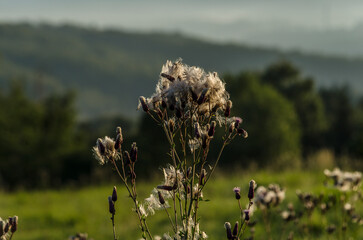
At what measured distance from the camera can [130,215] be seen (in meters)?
12.7

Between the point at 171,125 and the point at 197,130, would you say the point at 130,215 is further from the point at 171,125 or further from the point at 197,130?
the point at 197,130

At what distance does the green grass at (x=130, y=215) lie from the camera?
9.49 meters

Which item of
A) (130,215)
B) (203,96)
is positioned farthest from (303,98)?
(203,96)

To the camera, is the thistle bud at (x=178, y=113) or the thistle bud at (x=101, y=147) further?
the thistle bud at (x=101, y=147)

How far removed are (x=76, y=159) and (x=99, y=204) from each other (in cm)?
5206

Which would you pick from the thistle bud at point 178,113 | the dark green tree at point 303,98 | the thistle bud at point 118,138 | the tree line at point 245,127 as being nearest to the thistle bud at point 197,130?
the thistle bud at point 178,113

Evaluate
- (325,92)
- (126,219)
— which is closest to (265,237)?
(126,219)

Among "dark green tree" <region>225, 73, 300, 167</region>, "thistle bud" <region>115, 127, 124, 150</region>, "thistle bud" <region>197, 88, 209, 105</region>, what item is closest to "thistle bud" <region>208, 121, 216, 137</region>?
"thistle bud" <region>197, 88, 209, 105</region>

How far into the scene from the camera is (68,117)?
219 ft

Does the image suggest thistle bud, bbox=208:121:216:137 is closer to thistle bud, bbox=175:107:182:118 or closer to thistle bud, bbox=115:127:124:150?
thistle bud, bbox=175:107:182:118

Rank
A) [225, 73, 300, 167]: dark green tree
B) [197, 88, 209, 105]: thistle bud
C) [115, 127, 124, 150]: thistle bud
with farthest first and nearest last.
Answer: [225, 73, 300, 167]: dark green tree, [115, 127, 124, 150]: thistle bud, [197, 88, 209, 105]: thistle bud

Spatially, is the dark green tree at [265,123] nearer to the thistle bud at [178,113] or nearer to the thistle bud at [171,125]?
the thistle bud at [171,125]

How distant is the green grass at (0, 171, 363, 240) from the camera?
9.49 m

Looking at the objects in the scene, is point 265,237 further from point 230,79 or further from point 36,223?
point 230,79
